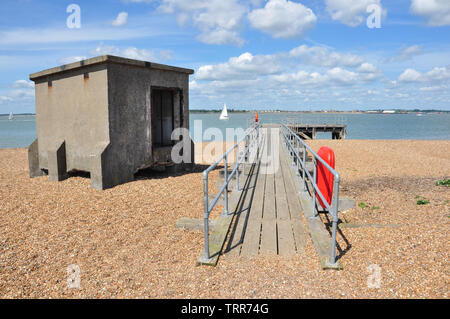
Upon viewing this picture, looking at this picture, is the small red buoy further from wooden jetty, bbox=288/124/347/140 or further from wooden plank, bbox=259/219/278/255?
wooden jetty, bbox=288/124/347/140

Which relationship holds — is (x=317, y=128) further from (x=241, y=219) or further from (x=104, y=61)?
(x=241, y=219)

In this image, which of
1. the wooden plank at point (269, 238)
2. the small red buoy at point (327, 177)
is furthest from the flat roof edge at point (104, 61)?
the wooden plank at point (269, 238)

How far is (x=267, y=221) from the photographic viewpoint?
5.05 metres

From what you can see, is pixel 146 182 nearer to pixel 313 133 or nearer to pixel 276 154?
pixel 276 154

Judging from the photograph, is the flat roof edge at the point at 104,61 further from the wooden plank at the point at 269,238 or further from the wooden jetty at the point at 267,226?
the wooden plank at the point at 269,238

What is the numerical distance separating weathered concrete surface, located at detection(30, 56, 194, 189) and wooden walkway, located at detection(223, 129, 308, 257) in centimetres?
330

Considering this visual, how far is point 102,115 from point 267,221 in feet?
17.0

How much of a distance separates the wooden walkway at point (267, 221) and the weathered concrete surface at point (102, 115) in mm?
3304

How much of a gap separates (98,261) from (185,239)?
1305 mm

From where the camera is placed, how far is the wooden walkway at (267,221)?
420cm

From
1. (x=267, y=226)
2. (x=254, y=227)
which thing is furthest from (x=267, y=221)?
(x=254, y=227)

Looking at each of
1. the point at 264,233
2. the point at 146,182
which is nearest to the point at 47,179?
the point at 146,182

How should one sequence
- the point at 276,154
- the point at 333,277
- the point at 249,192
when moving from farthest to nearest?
the point at 276,154
the point at 249,192
the point at 333,277

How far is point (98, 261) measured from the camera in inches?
168
